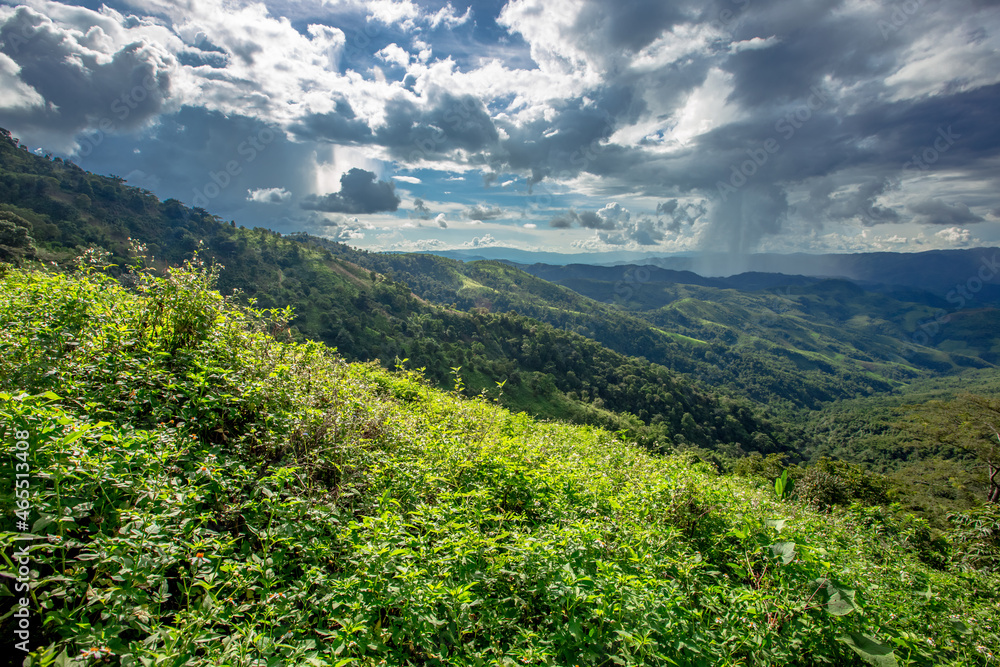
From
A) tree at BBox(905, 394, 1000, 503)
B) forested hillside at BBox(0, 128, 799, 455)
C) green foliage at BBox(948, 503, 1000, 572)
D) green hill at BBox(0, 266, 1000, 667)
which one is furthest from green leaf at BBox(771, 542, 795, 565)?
forested hillside at BBox(0, 128, 799, 455)

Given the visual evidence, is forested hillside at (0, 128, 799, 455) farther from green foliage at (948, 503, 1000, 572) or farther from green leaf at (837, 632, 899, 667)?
green leaf at (837, 632, 899, 667)

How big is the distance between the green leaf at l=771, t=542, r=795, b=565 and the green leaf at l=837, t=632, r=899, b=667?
0.76 metres

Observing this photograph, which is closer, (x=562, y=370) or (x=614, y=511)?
(x=614, y=511)

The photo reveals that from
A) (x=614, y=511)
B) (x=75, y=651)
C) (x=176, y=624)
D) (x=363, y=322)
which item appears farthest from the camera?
(x=363, y=322)

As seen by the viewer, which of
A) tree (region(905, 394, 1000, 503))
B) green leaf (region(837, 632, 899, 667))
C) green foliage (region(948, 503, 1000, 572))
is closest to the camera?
green leaf (region(837, 632, 899, 667))

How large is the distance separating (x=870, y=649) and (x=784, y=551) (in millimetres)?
1068

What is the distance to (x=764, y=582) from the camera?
4.91 metres

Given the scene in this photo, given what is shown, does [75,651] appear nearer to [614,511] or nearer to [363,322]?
[614,511]

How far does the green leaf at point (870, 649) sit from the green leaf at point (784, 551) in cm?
76

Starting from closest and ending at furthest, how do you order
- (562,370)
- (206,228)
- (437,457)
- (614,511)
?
(614,511) → (437,457) → (562,370) → (206,228)

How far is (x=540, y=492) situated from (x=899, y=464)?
149852 millimetres

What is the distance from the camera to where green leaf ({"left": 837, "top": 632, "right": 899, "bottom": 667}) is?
3551mm

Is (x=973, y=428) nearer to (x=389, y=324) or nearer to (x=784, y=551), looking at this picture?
(x=784, y=551)

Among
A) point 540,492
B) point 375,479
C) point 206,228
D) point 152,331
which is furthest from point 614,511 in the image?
point 206,228
